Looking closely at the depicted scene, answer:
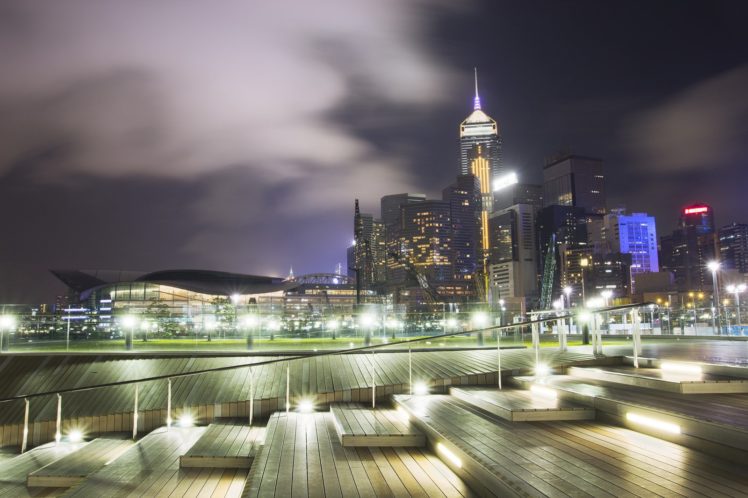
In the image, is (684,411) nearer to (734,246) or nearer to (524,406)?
(524,406)

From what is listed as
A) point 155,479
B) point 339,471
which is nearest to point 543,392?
point 339,471

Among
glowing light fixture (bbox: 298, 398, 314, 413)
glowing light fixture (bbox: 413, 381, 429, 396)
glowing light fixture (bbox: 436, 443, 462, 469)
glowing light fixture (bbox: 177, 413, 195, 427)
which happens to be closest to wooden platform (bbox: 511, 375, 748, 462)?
glowing light fixture (bbox: 436, 443, 462, 469)

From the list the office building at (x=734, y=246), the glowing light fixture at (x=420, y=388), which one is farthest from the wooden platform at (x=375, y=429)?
the office building at (x=734, y=246)

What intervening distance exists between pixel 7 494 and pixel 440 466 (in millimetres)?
5526

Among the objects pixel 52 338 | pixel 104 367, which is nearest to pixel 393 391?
pixel 104 367

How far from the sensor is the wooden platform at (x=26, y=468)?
648 centimetres

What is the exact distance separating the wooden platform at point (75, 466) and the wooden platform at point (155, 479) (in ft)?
1.91

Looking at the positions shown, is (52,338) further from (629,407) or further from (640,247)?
(640,247)

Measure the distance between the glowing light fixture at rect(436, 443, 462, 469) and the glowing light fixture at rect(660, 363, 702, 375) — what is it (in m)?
A: 4.58

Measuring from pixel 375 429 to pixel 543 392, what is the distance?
2.83 metres

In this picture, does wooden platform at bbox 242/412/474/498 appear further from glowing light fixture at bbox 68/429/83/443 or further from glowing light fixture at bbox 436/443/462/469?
glowing light fixture at bbox 68/429/83/443

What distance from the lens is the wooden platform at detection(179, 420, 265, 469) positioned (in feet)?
20.4

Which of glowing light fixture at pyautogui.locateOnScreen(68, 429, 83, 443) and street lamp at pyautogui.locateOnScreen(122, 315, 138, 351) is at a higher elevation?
street lamp at pyautogui.locateOnScreen(122, 315, 138, 351)

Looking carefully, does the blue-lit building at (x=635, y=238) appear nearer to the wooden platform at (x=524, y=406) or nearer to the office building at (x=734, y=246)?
the office building at (x=734, y=246)
